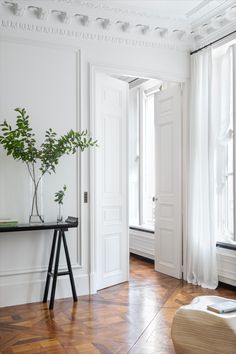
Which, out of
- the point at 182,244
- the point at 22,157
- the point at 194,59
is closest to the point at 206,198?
the point at 182,244

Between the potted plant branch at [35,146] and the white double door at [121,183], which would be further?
the white double door at [121,183]

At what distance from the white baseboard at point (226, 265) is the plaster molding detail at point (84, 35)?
2709 millimetres

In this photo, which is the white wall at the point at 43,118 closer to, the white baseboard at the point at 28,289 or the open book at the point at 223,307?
the white baseboard at the point at 28,289

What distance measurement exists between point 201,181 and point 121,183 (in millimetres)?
1035

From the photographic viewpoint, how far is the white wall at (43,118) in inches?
176

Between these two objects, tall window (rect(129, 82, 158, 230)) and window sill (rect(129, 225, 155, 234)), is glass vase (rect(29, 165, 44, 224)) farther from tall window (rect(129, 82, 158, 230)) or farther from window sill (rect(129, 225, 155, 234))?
tall window (rect(129, 82, 158, 230))

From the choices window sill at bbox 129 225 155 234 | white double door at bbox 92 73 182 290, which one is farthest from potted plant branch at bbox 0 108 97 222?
window sill at bbox 129 225 155 234

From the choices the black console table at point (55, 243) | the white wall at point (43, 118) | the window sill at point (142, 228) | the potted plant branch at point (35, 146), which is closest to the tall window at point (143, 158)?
the window sill at point (142, 228)

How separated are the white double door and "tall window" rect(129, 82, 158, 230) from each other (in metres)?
1.15

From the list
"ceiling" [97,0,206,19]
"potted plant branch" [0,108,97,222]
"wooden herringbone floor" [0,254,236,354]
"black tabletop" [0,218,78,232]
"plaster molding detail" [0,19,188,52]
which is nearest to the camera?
"wooden herringbone floor" [0,254,236,354]

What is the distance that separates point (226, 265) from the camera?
16.3ft

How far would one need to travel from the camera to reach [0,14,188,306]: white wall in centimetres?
447

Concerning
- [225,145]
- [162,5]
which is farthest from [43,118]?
[225,145]

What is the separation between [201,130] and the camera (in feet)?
17.0
